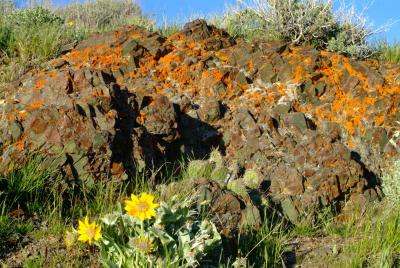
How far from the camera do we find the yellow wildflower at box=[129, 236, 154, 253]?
3447 mm

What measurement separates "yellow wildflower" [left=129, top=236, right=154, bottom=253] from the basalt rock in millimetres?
1618

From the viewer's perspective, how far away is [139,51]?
7.57 metres

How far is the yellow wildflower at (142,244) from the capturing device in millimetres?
3447

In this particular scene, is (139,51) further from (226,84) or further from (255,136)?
(255,136)

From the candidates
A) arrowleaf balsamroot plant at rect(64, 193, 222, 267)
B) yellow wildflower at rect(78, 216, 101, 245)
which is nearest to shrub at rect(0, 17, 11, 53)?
arrowleaf balsamroot plant at rect(64, 193, 222, 267)

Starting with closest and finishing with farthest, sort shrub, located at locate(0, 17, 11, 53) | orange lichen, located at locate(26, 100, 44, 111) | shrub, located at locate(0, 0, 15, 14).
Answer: orange lichen, located at locate(26, 100, 44, 111) < shrub, located at locate(0, 17, 11, 53) < shrub, located at locate(0, 0, 15, 14)

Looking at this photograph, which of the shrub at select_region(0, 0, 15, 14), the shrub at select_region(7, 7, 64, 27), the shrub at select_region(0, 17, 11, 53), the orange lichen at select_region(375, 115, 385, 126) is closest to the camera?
the orange lichen at select_region(375, 115, 385, 126)

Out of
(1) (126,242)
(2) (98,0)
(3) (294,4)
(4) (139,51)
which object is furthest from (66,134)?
(2) (98,0)

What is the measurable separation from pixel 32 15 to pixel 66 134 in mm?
5457

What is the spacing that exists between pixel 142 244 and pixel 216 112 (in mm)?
3454

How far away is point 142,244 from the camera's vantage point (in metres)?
3.44

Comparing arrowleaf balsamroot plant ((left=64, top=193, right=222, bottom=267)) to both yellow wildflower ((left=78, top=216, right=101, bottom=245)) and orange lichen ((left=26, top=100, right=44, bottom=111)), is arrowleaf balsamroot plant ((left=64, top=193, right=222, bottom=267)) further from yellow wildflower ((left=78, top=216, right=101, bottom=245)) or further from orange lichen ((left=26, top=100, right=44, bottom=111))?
orange lichen ((left=26, top=100, right=44, bottom=111))

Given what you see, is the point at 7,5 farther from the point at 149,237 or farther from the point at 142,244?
the point at 142,244

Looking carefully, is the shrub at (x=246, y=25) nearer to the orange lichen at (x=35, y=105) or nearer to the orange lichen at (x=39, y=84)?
the orange lichen at (x=39, y=84)
